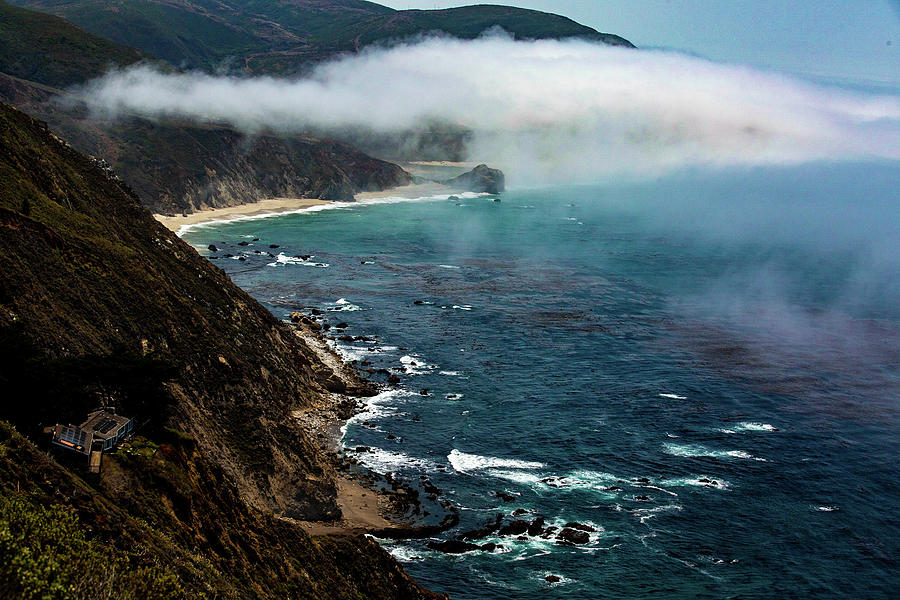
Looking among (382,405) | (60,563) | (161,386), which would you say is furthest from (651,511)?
(60,563)

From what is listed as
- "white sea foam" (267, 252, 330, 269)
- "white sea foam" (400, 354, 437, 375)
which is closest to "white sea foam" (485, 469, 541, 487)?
"white sea foam" (400, 354, 437, 375)

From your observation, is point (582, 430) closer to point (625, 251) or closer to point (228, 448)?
point (228, 448)

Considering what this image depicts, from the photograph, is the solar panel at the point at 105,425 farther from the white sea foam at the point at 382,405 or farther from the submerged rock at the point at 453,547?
the white sea foam at the point at 382,405

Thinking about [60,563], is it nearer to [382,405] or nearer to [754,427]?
[382,405]

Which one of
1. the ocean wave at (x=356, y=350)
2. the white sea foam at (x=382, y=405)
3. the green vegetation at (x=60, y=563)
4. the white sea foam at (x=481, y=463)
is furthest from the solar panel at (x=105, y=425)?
the ocean wave at (x=356, y=350)

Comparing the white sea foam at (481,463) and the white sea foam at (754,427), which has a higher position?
the white sea foam at (754,427)
